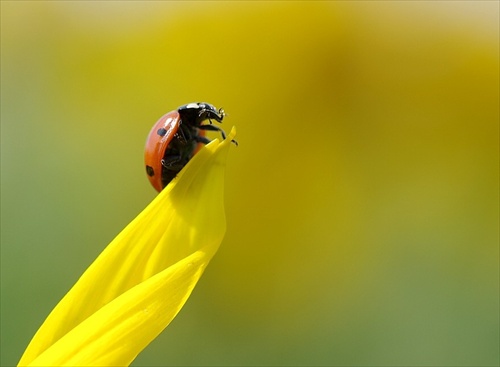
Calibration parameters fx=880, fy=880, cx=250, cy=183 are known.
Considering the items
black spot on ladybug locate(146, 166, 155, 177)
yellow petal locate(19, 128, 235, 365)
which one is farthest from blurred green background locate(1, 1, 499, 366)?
yellow petal locate(19, 128, 235, 365)

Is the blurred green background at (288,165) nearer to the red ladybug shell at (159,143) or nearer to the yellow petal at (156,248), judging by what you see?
the red ladybug shell at (159,143)

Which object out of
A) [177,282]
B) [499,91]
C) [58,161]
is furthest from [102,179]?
[177,282]

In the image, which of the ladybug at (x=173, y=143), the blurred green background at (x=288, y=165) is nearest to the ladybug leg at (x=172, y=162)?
the ladybug at (x=173, y=143)

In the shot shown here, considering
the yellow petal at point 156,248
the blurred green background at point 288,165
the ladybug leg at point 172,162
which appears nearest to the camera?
the yellow petal at point 156,248

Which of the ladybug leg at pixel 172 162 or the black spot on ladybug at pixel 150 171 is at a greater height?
the ladybug leg at pixel 172 162

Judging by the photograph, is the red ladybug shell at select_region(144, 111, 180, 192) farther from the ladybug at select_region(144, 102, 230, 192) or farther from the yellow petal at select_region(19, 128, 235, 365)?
the yellow petal at select_region(19, 128, 235, 365)

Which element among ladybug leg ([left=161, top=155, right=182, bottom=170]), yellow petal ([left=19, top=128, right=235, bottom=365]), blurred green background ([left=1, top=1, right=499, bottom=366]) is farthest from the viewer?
blurred green background ([left=1, top=1, right=499, bottom=366])

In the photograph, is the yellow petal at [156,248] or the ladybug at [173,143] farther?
the ladybug at [173,143]

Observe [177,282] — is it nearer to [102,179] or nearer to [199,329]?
[199,329]
